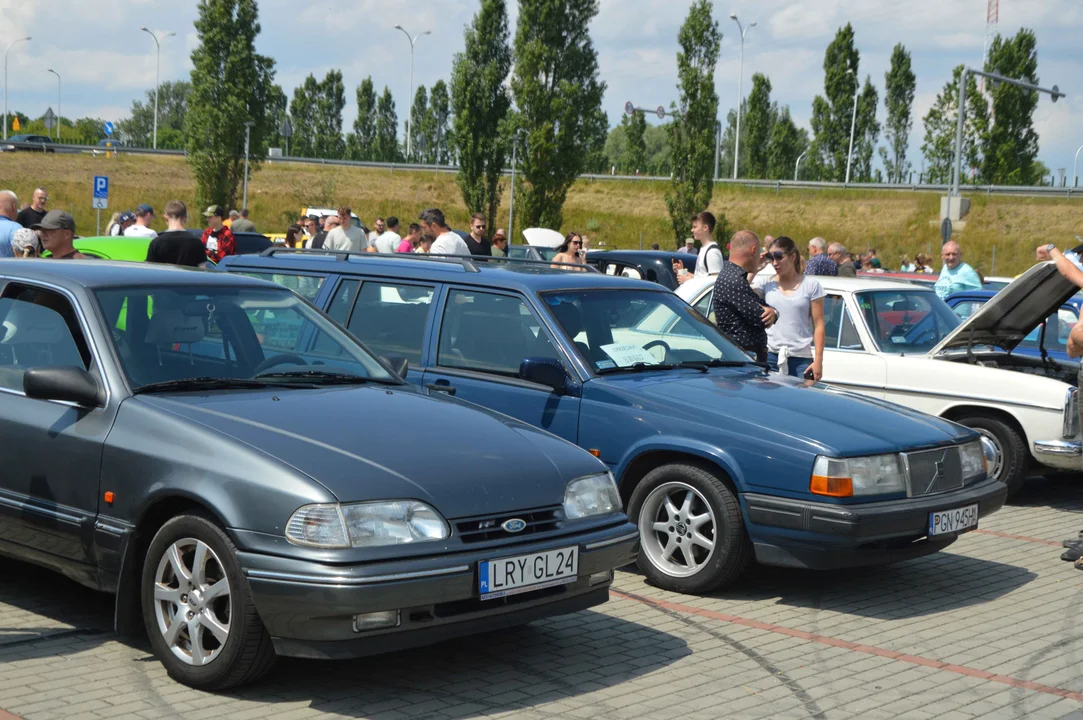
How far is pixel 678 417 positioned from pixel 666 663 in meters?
1.50

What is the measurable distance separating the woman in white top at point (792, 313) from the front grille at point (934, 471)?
2.32 meters

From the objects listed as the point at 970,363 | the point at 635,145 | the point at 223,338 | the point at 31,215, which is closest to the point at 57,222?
the point at 223,338

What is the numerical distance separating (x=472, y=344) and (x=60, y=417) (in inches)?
103

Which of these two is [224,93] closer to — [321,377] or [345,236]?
[345,236]

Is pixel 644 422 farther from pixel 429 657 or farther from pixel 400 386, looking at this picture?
pixel 429 657

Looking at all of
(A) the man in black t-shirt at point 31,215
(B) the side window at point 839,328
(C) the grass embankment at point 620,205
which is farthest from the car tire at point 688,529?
(C) the grass embankment at point 620,205

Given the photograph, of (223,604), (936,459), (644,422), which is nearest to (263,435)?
(223,604)

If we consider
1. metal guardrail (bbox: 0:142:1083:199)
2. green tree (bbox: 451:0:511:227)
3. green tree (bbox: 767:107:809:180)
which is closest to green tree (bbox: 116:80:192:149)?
metal guardrail (bbox: 0:142:1083:199)

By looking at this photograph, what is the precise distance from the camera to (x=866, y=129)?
2904 inches

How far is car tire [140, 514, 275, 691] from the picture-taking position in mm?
4359

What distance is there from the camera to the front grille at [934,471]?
629 cm

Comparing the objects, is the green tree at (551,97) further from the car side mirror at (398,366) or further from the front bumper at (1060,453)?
the car side mirror at (398,366)

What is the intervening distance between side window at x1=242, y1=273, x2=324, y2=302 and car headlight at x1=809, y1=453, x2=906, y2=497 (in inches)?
136

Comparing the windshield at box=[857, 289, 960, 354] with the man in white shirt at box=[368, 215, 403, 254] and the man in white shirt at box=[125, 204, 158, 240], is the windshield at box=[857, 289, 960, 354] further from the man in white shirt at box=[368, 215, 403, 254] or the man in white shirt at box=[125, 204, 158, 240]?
the man in white shirt at box=[125, 204, 158, 240]
